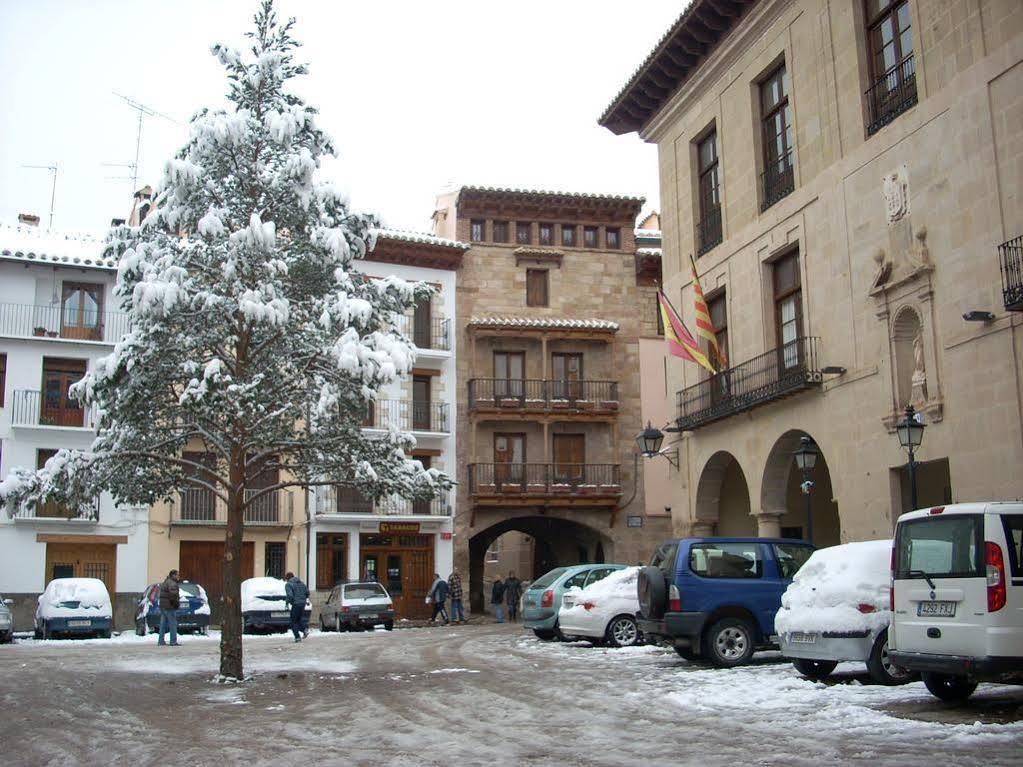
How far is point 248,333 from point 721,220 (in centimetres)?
1326

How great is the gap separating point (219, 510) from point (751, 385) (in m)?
19.8

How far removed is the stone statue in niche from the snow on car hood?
20646mm

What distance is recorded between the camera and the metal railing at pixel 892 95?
734 inches

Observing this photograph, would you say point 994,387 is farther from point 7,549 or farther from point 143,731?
point 7,549

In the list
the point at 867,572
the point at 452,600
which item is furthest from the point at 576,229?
the point at 867,572

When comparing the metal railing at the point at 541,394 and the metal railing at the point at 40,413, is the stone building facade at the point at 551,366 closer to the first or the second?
the metal railing at the point at 541,394

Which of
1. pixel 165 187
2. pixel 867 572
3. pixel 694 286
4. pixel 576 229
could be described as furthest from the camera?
pixel 576 229

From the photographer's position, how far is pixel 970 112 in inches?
671

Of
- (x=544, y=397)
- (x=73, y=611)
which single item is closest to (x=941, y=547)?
(x=73, y=611)

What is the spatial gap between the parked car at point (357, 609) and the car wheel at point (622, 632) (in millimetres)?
12544

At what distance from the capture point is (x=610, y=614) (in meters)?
19.3

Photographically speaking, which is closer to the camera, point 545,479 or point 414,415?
point 414,415

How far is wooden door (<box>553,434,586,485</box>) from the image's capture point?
4019 cm

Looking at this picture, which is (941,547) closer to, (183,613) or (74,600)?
(183,613)
